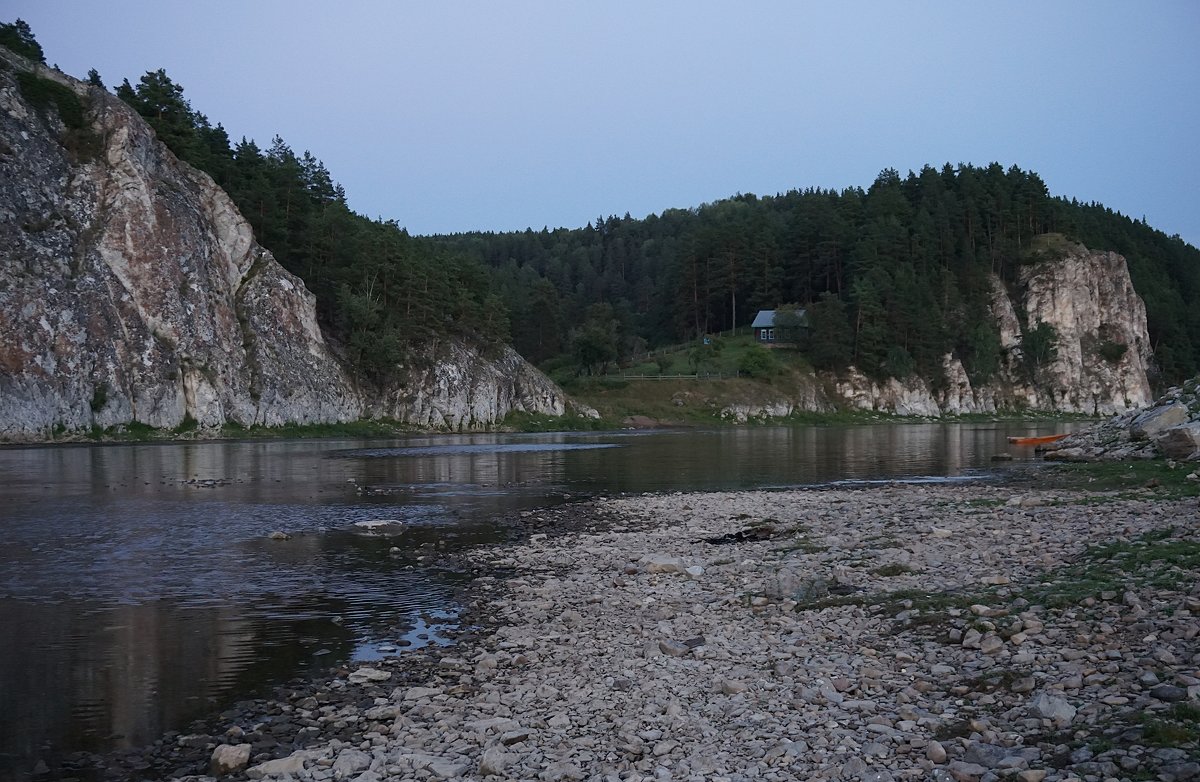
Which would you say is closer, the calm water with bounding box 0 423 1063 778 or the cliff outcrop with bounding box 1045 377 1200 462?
the calm water with bounding box 0 423 1063 778

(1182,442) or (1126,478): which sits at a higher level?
(1182,442)

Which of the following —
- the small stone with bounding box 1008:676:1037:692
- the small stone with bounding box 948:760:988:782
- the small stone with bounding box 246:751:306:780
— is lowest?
the small stone with bounding box 246:751:306:780

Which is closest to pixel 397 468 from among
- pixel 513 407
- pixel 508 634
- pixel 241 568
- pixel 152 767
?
pixel 241 568

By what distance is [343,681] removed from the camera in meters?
12.5

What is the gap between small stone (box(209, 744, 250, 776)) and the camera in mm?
9516

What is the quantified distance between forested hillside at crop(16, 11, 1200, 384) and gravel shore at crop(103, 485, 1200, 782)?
8803 centimetres

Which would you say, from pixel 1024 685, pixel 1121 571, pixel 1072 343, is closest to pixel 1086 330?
pixel 1072 343

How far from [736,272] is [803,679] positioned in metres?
156

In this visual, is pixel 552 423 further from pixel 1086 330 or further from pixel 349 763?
pixel 1086 330

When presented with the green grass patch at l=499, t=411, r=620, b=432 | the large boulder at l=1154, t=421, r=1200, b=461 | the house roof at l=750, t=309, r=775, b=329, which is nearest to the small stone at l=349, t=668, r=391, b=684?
the large boulder at l=1154, t=421, r=1200, b=461

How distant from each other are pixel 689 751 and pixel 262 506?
88.3ft

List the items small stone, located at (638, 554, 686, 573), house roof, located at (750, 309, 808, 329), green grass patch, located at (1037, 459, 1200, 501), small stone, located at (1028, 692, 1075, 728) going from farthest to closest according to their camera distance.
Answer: house roof, located at (750, 309, 808, 329) → green grass patch, located at (1037, 459, 1200, 501) → small stone, located at (638, 554, 686, 573) → small stone, located at (1028, 692, 1075, 728)

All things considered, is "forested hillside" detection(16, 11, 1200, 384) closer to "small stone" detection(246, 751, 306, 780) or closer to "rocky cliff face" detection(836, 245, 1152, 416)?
"rocky cliff face" detection(836, 245, 1152, 416)

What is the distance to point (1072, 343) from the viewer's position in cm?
16600
